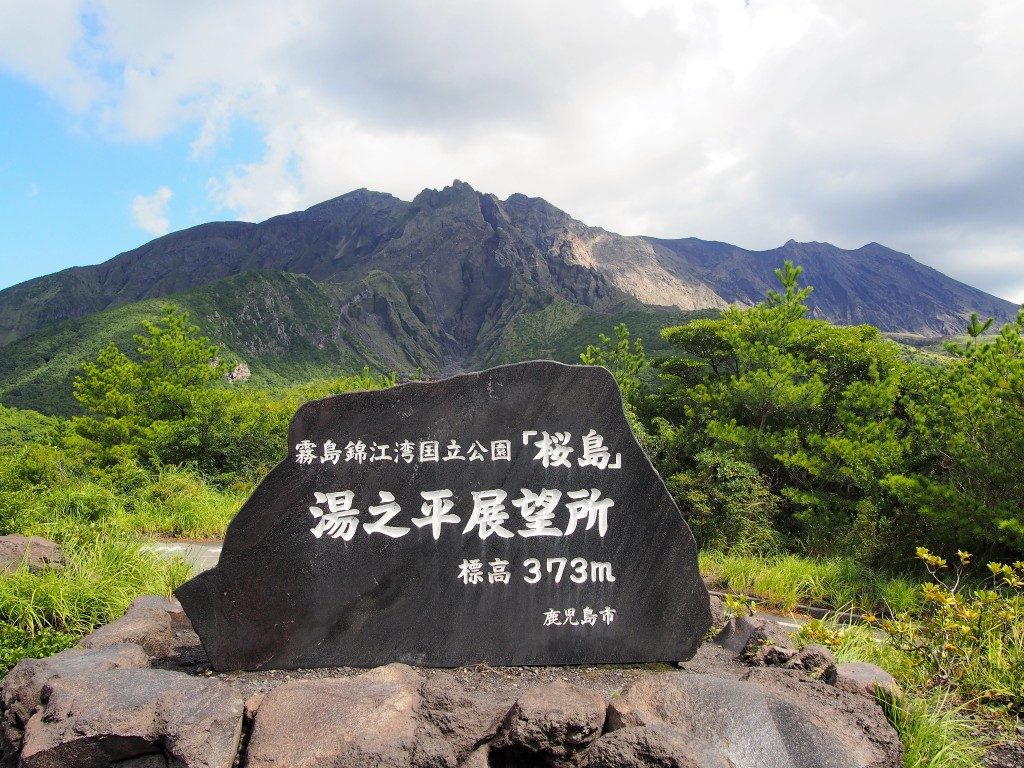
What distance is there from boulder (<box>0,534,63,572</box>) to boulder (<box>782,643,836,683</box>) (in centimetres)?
533

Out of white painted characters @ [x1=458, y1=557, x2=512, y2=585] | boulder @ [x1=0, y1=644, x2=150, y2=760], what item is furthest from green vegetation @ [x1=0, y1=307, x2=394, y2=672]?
white painted characters @ [x1=458, y1=557, x2=512, y2=585]

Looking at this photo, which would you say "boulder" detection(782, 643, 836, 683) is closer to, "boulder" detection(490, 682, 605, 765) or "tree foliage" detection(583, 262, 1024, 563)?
"boulder" detection(490, 682, 605, 765)

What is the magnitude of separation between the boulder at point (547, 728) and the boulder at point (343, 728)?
10.5 inches

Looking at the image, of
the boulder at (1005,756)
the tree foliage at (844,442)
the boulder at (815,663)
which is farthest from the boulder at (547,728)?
the tree foliage at (844,442)

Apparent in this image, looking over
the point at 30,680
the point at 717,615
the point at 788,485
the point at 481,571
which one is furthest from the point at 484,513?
the point at 788,485

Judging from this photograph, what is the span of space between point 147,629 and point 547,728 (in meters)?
2.77

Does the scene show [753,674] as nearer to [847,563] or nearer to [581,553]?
[581,553]

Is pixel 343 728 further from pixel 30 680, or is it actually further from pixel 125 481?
pixel 125 481

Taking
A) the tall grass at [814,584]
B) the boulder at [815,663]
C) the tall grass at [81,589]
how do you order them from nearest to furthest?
the boulder at [815,663]
the tall grass at [81,589]
the tall grass at [814,584]

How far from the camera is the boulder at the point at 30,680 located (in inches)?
118

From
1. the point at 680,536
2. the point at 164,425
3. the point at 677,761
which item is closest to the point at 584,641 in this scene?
the point at 680,536

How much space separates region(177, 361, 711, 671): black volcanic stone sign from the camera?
3.84m

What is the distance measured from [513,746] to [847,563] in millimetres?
6191

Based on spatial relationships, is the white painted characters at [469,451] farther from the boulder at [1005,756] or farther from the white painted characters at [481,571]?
the boulder at [1005,756]
